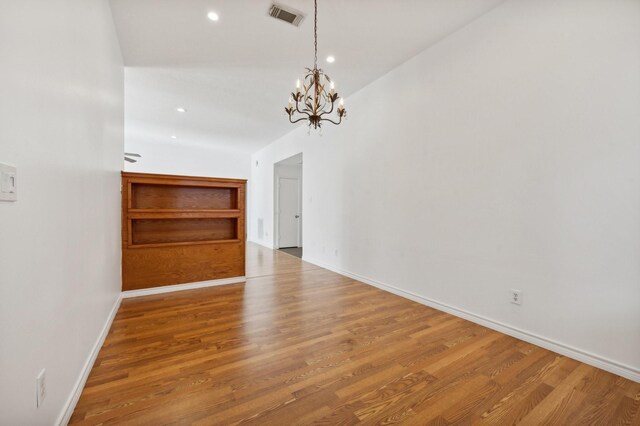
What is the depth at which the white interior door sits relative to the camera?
7.59 m

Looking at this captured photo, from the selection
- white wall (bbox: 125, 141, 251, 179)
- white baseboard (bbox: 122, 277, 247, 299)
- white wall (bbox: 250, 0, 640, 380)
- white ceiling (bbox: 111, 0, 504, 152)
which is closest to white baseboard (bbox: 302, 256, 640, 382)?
white wall (bbox: 250, 0, 640, 380)

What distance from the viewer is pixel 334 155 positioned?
16.0 ft

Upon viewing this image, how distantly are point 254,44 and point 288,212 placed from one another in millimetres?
4985

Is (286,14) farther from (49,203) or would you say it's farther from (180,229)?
(180,229)

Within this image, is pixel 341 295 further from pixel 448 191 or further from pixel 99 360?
pixel 99 360

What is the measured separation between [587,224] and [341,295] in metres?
2.49

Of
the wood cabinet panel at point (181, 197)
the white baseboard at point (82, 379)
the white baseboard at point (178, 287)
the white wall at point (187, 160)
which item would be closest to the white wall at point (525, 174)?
the white baseboard at point (178, 287)

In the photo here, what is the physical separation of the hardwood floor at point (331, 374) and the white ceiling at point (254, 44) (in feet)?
10.0

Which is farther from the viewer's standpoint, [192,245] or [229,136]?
[229,136]

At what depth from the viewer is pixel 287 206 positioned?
7.71 m

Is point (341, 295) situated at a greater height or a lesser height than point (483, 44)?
lesser

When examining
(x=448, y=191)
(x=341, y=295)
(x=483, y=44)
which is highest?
(x=483, y=44)

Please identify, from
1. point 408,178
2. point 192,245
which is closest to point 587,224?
point 408,178

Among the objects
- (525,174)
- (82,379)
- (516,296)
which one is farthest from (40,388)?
(525,174)
